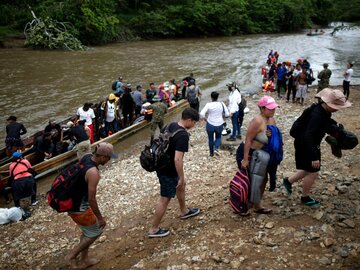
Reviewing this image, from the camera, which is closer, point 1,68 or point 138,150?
point 138,150

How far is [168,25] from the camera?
146ft

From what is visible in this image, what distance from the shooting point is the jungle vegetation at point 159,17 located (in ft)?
116

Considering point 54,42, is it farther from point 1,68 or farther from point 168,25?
point 168,25

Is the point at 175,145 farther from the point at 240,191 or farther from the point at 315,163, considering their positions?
the point at 315,163

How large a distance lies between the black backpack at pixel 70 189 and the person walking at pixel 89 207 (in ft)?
0.05

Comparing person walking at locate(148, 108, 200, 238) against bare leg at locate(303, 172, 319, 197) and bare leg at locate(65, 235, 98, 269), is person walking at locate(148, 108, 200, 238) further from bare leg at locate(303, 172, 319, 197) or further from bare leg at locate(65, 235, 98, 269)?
bare leg at locate(303, 172, 319, 197)

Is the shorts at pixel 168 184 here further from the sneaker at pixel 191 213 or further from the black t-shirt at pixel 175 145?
the sneaker at pixel 191 213

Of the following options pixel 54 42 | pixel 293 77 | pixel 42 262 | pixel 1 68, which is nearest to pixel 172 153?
pixel 42 262

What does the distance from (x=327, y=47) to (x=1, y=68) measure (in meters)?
31.3

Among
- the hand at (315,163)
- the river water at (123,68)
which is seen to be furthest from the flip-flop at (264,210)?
the river water at (123,68)

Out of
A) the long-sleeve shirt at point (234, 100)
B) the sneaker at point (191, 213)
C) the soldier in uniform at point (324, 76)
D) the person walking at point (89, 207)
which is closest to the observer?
the person walking at point (89, 207)

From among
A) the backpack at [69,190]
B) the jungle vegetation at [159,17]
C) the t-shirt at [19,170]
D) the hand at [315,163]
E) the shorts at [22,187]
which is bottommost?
the shorts at [22,187]

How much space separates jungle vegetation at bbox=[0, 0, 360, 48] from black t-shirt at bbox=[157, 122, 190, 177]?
18321 mm

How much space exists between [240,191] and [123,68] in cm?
2241
